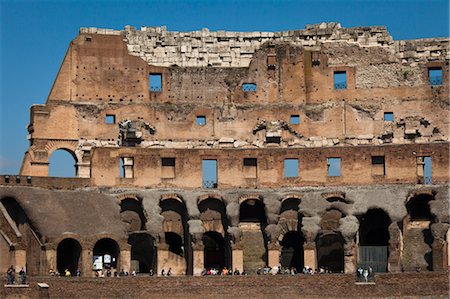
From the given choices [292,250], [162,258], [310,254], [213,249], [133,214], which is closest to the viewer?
[310,254]

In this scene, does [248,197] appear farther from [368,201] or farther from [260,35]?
[260,35]

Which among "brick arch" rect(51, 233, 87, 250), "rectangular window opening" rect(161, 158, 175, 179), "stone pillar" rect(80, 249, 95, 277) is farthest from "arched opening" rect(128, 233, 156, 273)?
"rectangular window opening" rect(161, 158, 175, 179)

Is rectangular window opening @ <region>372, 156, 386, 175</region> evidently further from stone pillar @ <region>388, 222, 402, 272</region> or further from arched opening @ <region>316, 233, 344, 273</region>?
stone pillar @ <region>388, 222, 402, 272</region>

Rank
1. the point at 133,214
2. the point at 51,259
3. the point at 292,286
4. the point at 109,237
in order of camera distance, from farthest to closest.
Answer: the point at 133,214 < the point at 109,237 < the point at 51,259 < the point at 292,286

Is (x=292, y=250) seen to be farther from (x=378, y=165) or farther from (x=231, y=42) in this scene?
(x=231, y=42)

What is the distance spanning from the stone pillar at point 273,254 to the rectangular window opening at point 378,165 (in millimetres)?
A: 7381

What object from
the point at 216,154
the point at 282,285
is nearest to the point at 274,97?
the point at 216,154

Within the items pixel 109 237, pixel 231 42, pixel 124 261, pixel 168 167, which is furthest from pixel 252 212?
pixel 231 42

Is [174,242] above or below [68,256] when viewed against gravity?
above

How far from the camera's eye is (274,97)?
52281 mm

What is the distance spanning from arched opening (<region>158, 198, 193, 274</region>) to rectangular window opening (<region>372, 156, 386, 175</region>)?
33.3 feet

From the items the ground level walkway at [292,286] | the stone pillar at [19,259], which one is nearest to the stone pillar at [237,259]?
the ground level walkway at [292,286]

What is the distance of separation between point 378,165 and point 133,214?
12.9 metres

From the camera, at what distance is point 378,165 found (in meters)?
46.3
